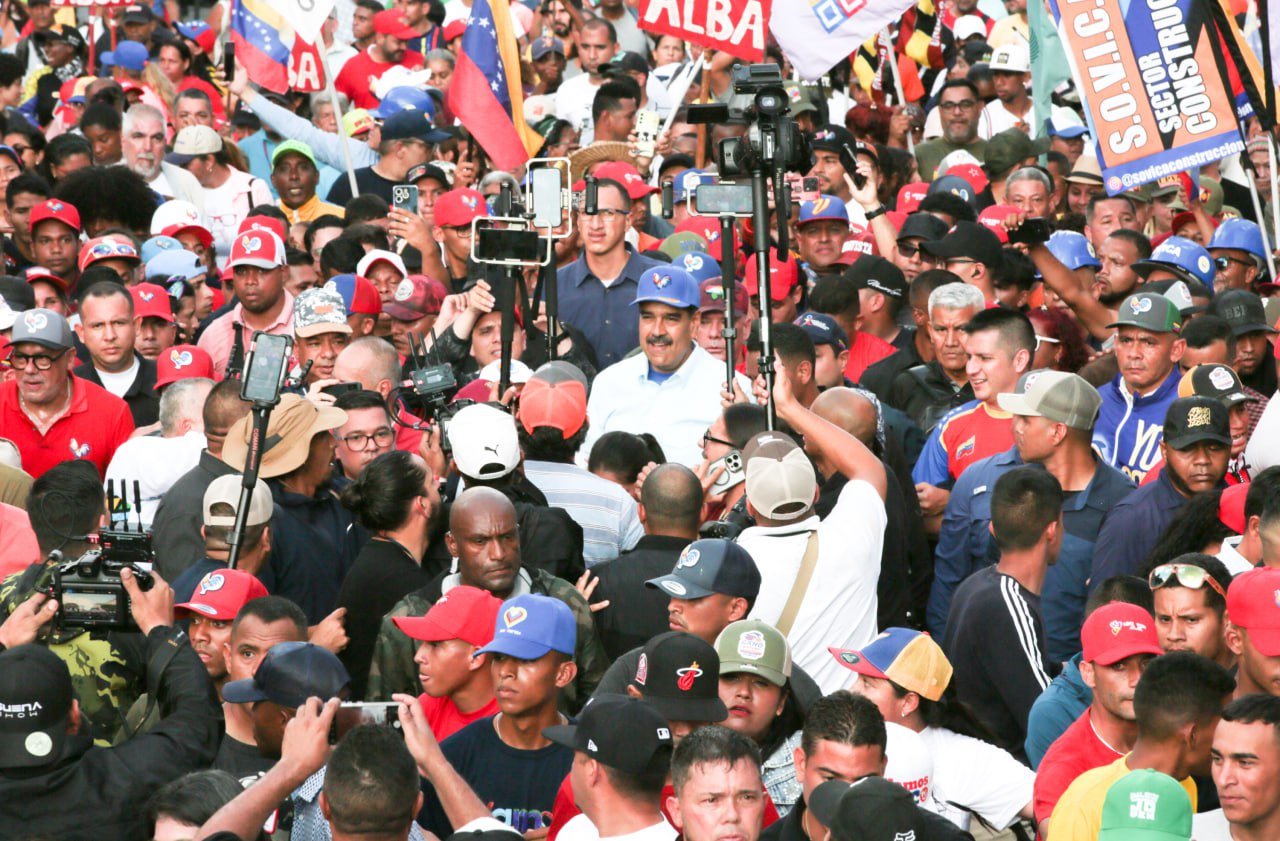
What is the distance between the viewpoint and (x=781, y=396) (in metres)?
7.12

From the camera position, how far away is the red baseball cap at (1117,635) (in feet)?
18.5

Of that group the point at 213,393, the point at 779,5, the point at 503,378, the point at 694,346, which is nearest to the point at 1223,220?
the point at 779,5

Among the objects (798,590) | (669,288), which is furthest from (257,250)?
(798,590)

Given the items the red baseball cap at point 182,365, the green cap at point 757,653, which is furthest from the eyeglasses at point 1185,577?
the red baseball cap at point 182,365

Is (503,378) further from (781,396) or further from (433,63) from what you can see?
(433,63)

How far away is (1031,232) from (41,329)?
4935 millimetres

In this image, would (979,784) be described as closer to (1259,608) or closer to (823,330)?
(1259,608)

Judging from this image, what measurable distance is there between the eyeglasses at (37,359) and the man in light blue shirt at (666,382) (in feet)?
8.09

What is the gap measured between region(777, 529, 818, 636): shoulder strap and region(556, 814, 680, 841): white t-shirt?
151cm

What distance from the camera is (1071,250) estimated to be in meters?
10.5

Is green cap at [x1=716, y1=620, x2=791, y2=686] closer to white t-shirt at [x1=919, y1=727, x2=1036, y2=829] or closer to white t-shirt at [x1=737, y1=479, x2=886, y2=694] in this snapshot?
white t-shirt at [x1=919, y1=727, x2=1036, y2=829]

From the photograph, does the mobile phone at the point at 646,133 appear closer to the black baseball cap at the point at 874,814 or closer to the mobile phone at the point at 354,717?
the mobile phone at the point at 354,717

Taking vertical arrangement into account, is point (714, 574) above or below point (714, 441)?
below

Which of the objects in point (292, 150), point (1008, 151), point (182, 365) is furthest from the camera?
point (1008, 151)
